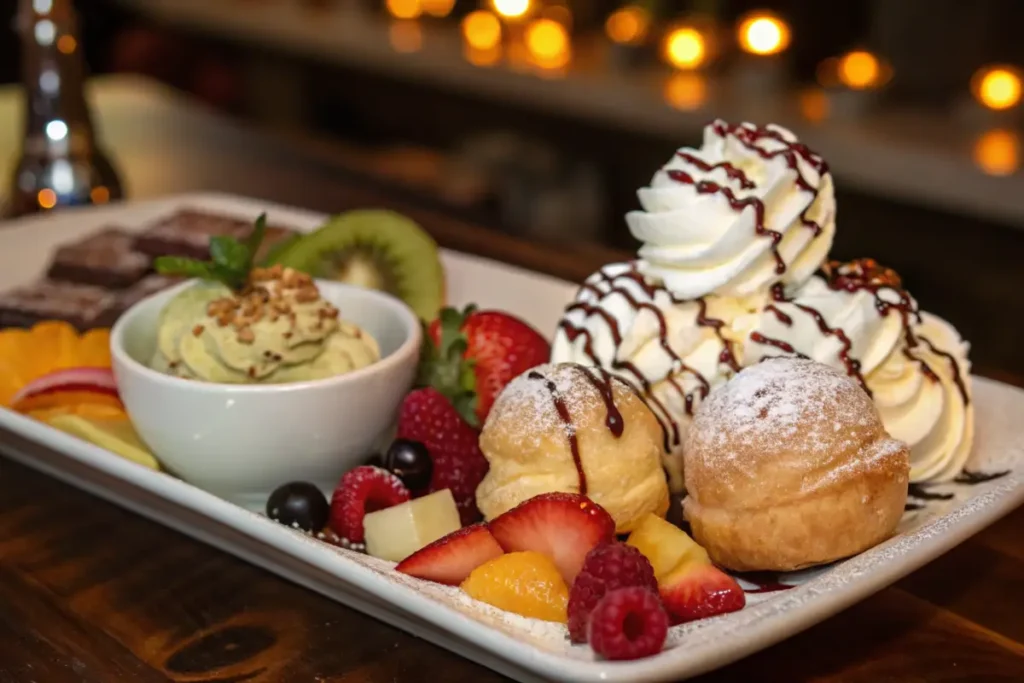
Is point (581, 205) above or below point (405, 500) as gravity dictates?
below

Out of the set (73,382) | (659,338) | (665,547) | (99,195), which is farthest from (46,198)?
(665,547)

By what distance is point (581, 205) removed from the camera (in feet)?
14.4

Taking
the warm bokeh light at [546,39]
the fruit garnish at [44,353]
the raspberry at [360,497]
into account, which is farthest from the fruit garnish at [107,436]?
the warm bokeh light at [546,39]

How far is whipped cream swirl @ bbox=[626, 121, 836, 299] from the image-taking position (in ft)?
4.76

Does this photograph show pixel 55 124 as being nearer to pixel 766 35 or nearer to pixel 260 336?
pixel 260 336

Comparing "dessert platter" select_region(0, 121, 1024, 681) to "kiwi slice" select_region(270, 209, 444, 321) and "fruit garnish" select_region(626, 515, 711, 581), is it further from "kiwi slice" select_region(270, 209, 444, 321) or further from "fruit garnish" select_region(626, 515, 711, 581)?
"kiwi slice" select_region(270, 209, 444, 321)

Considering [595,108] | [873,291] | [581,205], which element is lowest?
[581,205]

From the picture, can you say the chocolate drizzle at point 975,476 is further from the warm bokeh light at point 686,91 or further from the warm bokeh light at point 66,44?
the warm bokeh light at point 686,91

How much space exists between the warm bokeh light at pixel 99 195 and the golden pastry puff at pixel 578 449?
1.61 m

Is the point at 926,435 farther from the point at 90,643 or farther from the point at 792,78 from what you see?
the point at 792,78

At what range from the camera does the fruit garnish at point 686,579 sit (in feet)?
3.67

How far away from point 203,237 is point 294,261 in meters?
0.16

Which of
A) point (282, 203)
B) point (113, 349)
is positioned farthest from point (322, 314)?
point (282, 203)

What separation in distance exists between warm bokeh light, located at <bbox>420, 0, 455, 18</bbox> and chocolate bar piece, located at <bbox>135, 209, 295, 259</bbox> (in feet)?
10.8
